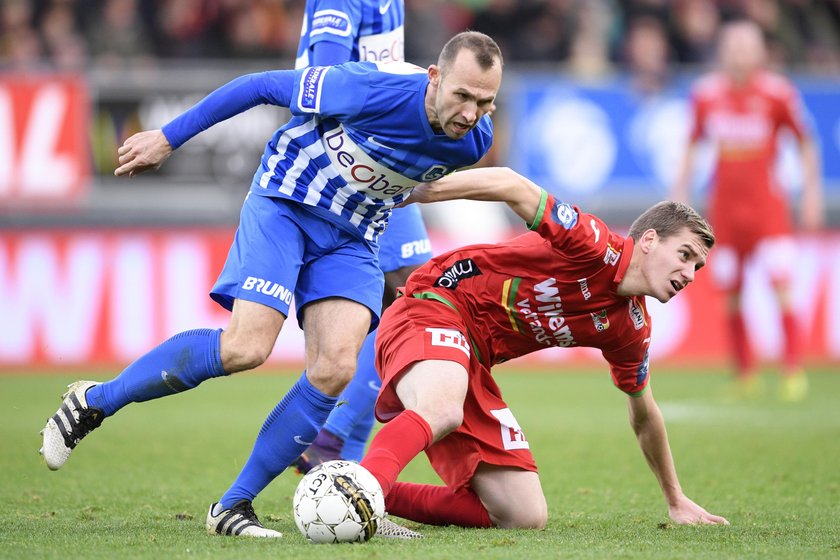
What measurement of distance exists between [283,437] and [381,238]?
59.9 inches

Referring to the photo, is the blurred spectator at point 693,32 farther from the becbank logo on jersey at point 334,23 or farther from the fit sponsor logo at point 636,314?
the fit sponsor logo at point 636,314

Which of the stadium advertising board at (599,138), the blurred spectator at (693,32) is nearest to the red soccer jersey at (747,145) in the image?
the stadium advertising board at (599,138)

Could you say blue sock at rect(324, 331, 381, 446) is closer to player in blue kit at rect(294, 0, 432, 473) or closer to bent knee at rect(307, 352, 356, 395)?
player in blue kit at rect(294, 0, 432, 473)

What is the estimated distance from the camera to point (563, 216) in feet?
15.1

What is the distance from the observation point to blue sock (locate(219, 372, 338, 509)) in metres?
4.77

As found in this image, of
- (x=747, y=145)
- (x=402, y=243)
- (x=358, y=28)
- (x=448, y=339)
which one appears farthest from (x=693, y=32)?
(x=448, y=339)

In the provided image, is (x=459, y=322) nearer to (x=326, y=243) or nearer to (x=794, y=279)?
(x=326, y=243)

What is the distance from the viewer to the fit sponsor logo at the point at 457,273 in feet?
16.8

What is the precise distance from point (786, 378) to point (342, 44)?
20.3ft

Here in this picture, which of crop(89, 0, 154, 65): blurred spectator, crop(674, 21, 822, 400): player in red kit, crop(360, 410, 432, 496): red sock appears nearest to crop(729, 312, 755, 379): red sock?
crop(674, 21, 822, 400): player in red kit

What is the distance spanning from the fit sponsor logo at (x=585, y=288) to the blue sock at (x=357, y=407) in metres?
1.34

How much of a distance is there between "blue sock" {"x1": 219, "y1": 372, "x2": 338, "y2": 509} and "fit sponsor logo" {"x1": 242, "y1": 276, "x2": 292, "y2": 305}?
1.19 feet

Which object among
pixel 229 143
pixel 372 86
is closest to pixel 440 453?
pixel 372 86

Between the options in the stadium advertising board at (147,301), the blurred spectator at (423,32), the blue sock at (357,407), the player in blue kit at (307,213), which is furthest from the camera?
the blurred spectator at (423,32)
